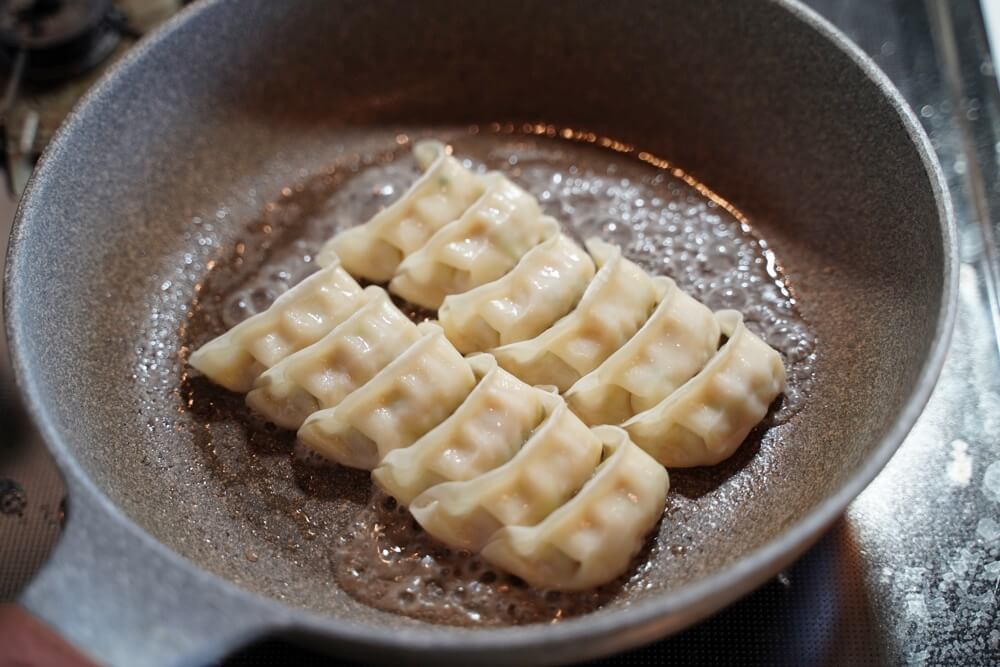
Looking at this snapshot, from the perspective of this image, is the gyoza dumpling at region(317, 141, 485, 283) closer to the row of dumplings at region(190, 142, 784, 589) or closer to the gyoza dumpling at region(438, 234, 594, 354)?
the row of dumplings at region(190, 142, 784, 589)

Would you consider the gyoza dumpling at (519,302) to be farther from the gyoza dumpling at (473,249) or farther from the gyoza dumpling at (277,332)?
the gyoza dumpling at (277,332)

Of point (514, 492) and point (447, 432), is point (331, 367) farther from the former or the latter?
point (514, 492)

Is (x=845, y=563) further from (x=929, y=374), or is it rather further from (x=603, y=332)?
(x=603, y=332)

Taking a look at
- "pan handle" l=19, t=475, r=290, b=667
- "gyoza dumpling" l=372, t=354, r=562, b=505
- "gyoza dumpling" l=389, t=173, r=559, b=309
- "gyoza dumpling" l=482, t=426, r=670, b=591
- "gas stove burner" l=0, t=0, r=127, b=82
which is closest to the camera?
"pan handle" l=19, t=475, r=290, b=667

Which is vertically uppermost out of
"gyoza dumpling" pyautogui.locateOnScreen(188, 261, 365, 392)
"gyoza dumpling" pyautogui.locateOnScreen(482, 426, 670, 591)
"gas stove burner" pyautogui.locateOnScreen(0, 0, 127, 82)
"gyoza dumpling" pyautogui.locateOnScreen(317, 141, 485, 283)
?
"gas stove burner" pyautogui.locateOnScreen(0, 0, 127, 82)

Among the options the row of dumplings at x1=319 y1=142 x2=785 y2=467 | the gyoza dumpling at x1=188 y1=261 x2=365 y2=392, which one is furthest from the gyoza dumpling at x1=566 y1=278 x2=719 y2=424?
the gyoza dumpling at x1=188 y1=261 x2=365 y2=392

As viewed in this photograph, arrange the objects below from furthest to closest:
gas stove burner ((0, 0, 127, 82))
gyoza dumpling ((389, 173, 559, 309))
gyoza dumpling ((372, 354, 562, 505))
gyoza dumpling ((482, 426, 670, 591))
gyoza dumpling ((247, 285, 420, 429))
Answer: gas stove burner ((0, 0, 127, 82)) → gyoza dumpling ((389, 173, 559, 309)) → gyoza dumpling ((247, 285, 420, 429)) → gyoza dumpling ((372, 354, 562, 505)) → gyoza dumpling ((482, 426, 670, 591))

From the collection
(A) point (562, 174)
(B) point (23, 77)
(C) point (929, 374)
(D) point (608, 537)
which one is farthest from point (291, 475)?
(B) point (23, 77)

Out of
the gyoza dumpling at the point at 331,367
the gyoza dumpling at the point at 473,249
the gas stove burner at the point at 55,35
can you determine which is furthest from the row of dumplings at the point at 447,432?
the gas stove burner at the point at 55,35
